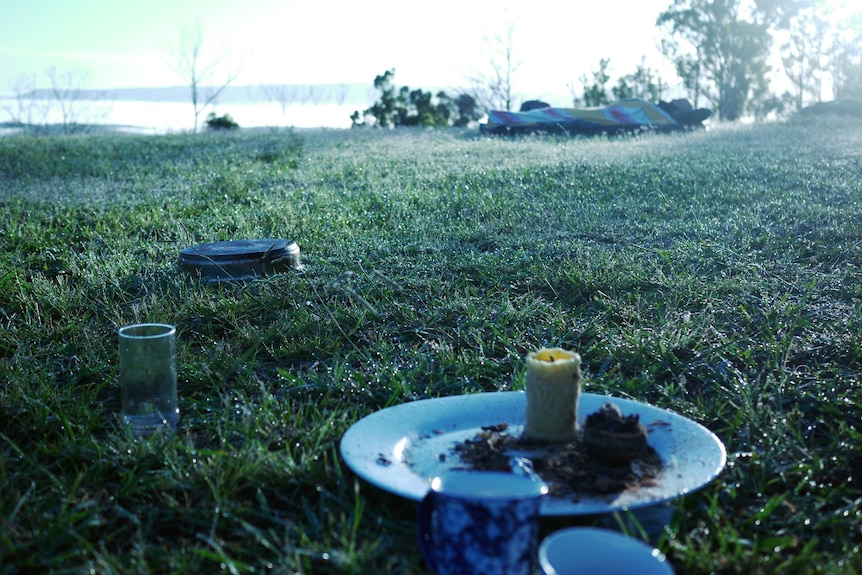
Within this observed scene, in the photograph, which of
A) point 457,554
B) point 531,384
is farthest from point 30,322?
point 457,554

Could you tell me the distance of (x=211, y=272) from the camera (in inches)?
160

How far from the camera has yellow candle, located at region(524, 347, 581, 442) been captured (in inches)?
84.0

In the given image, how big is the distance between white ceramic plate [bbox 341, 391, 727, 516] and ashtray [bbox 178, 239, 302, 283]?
6.26 ft

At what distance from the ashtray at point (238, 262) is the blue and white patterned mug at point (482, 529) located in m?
2.60

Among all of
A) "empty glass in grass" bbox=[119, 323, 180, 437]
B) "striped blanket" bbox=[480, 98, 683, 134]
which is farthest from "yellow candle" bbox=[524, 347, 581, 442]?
→ "striped blanket" bbox=[480, 98, 683, 134]

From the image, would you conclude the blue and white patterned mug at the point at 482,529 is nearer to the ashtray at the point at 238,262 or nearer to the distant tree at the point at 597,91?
the ashtray at the point at 238,262

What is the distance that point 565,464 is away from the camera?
6.61 feet

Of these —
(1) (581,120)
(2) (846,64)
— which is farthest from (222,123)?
(2) (846,64)

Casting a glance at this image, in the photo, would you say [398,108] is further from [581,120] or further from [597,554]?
[597,554]

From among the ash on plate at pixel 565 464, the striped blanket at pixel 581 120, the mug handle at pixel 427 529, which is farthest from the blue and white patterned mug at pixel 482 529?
the striped blanket at pixel 581 120

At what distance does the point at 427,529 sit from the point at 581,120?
1449cm

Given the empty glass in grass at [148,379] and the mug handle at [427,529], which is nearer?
the mug handle at [427,529]

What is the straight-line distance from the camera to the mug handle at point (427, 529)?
5.30 feet

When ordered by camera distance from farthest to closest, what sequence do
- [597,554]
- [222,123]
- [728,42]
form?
[728,42] < [222,123] < [597,554]
